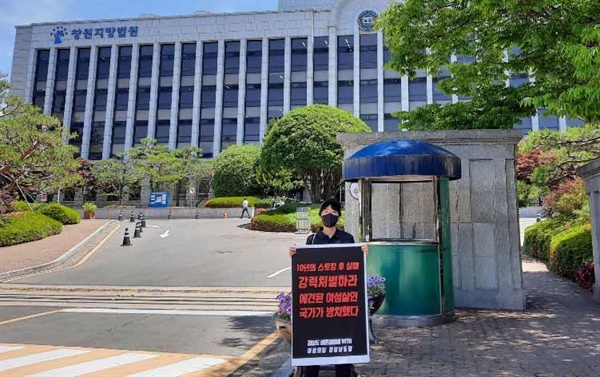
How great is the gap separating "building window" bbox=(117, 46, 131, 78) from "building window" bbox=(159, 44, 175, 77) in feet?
14.2

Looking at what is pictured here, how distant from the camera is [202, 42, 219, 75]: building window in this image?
187ft

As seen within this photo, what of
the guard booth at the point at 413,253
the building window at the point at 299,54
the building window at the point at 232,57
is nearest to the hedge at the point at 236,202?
the building window at the point at 299,54

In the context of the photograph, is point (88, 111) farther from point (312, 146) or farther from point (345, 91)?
point (312, 146)

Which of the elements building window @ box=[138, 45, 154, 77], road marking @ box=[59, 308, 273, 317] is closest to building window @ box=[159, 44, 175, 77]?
building window @ box=[138, 45, 154, 77]

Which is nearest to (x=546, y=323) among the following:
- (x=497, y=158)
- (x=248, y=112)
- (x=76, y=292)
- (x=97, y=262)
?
(x=497, y=158)

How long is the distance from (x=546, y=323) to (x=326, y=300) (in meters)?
4.95

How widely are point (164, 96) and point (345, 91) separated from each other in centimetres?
2314

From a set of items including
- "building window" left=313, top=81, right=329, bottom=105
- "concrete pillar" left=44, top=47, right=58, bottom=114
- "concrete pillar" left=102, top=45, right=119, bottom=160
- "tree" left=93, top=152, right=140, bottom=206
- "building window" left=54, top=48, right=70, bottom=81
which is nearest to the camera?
"tree" left=93, top=152, right=140, bottom=206

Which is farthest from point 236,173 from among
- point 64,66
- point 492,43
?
point 492,43

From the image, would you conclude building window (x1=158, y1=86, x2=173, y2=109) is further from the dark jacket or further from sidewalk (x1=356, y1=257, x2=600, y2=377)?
the dark jacket

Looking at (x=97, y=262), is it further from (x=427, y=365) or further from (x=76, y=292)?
(x=427, y=365)

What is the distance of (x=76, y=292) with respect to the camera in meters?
12.2

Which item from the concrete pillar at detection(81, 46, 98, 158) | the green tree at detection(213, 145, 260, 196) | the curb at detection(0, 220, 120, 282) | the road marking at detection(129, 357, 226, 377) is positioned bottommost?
the road marking at detection(129, 357, 226, 377)

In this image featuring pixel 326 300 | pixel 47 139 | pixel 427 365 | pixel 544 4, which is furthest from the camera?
pixel 47 139
